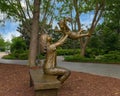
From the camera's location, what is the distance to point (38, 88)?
528 cm

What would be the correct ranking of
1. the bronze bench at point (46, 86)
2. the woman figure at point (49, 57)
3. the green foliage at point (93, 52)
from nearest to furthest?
the bronze bench at point (46, 86) → the woman figure at point (49, 57) → the green foliage at point (93, 52)

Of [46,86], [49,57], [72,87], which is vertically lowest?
[72,87]

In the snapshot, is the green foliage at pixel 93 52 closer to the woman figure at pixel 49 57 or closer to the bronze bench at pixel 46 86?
the woman figure at pixel 49 57

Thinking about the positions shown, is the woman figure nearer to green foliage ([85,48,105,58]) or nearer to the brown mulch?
the brown mulch

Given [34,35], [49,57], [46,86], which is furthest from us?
[34,35]

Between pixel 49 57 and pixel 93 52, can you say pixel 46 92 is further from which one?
pixel 93 52

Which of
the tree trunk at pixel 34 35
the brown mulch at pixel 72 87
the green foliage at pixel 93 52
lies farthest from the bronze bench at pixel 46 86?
the green foliage at pixel 93 52

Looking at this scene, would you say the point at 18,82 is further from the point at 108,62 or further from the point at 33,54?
the point at 108,62

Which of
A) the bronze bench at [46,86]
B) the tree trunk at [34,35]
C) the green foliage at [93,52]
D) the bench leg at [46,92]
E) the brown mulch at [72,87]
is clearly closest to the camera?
the bronze bench at [46,86]

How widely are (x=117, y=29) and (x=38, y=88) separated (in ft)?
78.0

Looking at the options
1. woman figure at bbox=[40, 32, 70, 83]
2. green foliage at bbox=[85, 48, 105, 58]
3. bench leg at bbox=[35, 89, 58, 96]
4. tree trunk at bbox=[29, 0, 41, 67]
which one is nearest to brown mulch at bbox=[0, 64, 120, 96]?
woman figure at bbox=[40, 32, 70, 83]

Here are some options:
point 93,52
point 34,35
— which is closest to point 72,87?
point 34,35

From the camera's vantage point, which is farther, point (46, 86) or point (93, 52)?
point (93, 52)

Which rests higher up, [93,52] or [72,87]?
[93,52]
